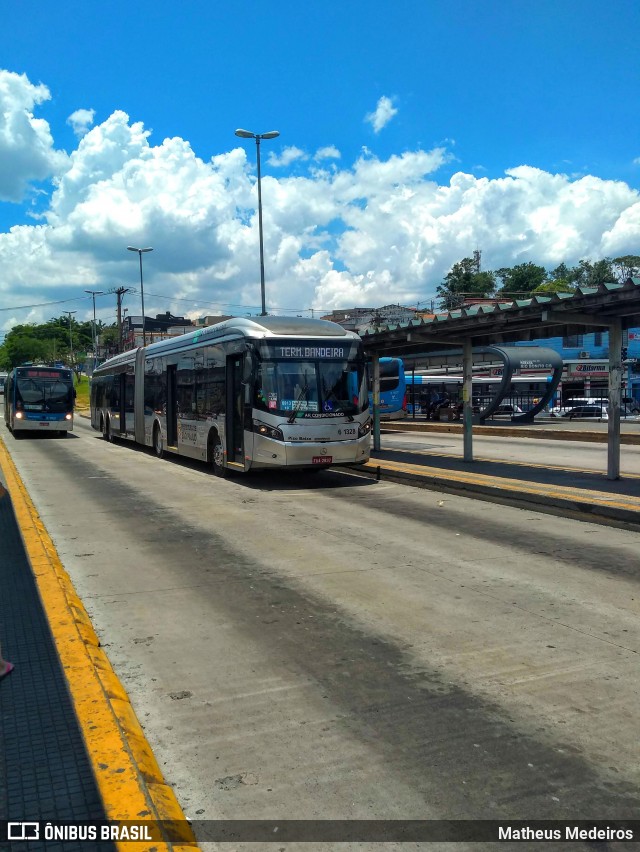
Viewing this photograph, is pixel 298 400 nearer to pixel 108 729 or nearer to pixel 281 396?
pixel 281 396

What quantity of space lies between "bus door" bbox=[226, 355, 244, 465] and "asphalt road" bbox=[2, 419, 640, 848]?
4.04 m

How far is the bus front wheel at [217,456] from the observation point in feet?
51.5

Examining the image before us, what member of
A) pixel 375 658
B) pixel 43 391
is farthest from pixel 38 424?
pixel 375 658

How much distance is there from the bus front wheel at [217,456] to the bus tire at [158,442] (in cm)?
482

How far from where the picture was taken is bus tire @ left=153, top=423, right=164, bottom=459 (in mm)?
20845

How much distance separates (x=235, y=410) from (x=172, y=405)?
16.7 ft

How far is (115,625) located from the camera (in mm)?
5973

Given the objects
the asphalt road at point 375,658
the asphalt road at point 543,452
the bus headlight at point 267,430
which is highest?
the bus headlight at point 267,430

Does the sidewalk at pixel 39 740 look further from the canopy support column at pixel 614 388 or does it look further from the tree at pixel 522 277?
the tree at pixel 522 277

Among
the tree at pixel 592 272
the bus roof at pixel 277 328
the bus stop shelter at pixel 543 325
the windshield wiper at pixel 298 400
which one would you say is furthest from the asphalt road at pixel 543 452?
the tree at pixel 592 272

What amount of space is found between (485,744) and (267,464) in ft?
33.1

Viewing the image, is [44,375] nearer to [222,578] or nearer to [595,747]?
[222,578]

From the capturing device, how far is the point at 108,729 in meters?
3.95

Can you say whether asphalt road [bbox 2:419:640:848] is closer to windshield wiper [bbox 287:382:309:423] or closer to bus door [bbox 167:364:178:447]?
windshield wiper [bbox 287:382:309:423]
